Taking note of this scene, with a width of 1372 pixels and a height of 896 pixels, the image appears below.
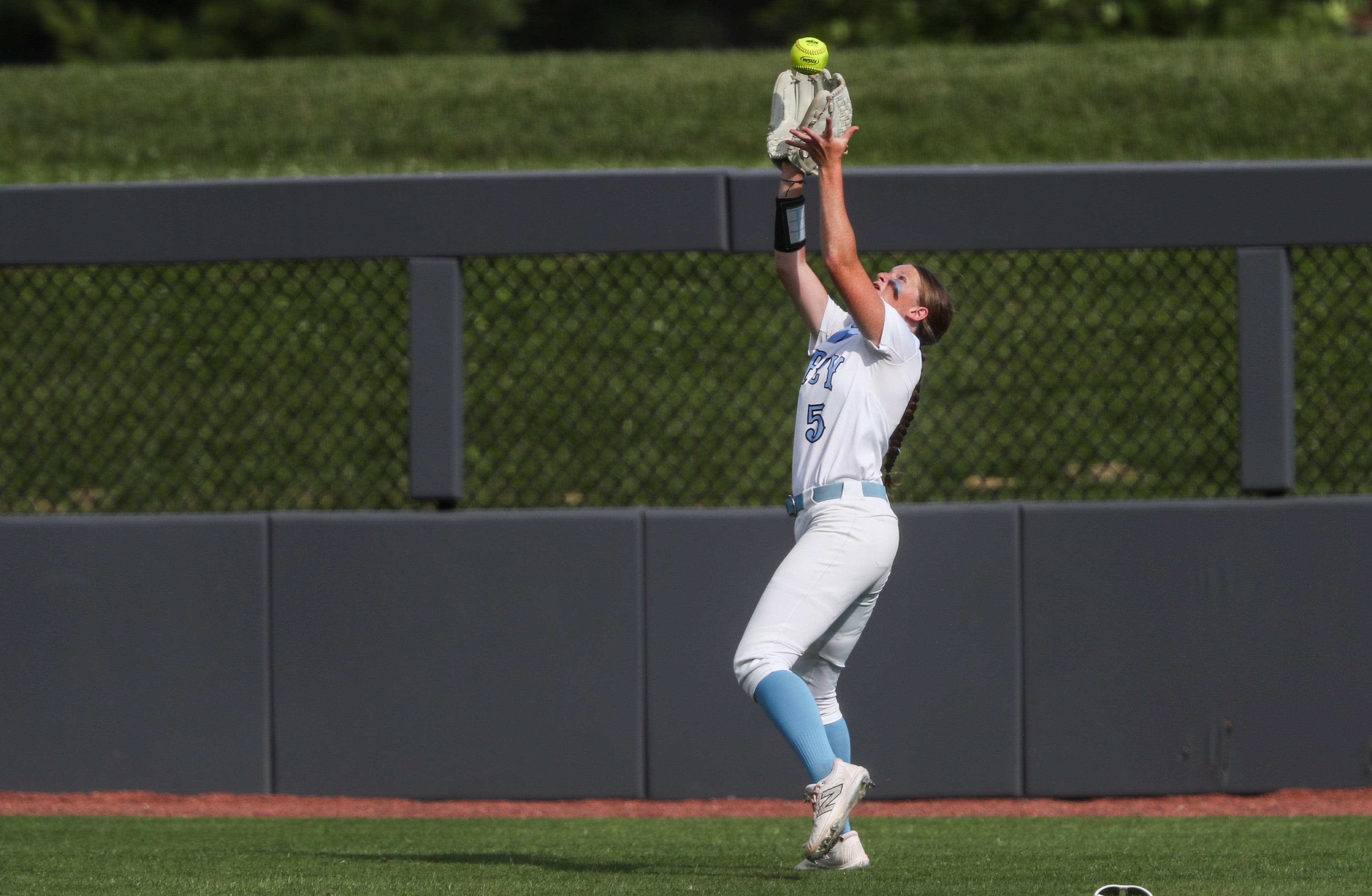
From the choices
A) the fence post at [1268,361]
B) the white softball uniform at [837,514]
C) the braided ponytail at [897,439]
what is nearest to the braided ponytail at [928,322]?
the braided ponytail at [897,439]

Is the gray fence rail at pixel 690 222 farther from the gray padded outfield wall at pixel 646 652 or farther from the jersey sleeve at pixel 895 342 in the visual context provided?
the jersey sleeve at pixel 895 342

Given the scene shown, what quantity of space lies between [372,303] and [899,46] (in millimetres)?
9498

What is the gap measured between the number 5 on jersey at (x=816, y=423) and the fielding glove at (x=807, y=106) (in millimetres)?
711

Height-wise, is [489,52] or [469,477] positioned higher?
[489,52]

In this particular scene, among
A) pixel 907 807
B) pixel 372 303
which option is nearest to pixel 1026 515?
pixel 907 807

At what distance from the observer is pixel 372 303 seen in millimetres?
→ 9703

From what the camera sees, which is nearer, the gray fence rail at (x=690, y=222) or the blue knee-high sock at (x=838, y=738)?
the blue knee-high sock at (x=838, y=738)

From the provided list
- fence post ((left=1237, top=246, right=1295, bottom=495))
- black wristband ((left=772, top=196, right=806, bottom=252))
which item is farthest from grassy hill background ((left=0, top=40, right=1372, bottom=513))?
black wristband ((left=772, top=196, right=806, bottom=252))

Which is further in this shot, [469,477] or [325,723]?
[469,477]

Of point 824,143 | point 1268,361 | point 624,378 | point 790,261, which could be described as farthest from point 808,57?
point 624,378

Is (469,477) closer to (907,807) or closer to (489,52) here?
(907,807)

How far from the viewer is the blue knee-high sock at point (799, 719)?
379cm

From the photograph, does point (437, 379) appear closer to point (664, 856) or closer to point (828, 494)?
point (664, 856)

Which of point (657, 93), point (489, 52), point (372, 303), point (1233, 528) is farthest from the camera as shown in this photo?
point (489, 52)
